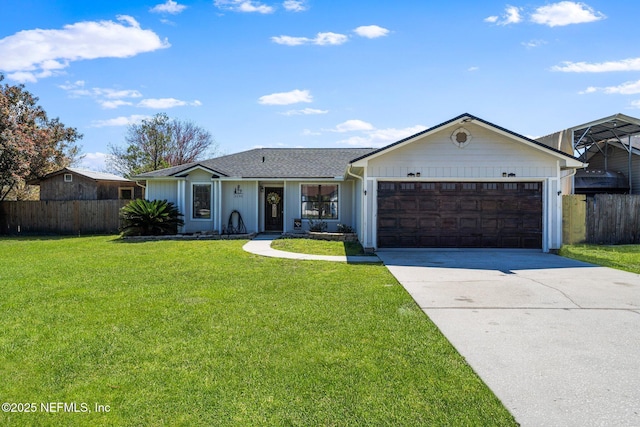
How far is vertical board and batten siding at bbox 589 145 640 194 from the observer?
19397 millimetres

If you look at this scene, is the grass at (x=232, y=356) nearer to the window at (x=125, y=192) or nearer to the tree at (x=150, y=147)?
the window at (x=125, y=192)

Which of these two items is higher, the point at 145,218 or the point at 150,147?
the point at 150,147

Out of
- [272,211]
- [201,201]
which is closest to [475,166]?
[272,211]

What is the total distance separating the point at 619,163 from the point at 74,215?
2629 cm

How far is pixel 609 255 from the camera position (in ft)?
35.3

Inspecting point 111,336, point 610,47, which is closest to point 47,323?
point 111,336

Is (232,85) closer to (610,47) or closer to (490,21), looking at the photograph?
(490,21)

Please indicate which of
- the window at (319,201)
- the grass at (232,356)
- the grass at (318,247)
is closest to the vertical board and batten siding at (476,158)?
the grass at (318,247)

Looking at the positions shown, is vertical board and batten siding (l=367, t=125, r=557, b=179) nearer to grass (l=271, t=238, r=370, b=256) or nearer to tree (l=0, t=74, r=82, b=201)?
grass (l=271, t=238, r=370, b=256)

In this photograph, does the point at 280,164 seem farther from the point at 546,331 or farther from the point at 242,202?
the point at 546,331

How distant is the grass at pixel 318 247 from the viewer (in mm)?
11293

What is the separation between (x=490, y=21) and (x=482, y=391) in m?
10.6

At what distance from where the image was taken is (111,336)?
4262 mm

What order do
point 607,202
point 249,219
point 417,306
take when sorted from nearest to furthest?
point 417,306 → point 607,202 → point 249,219
